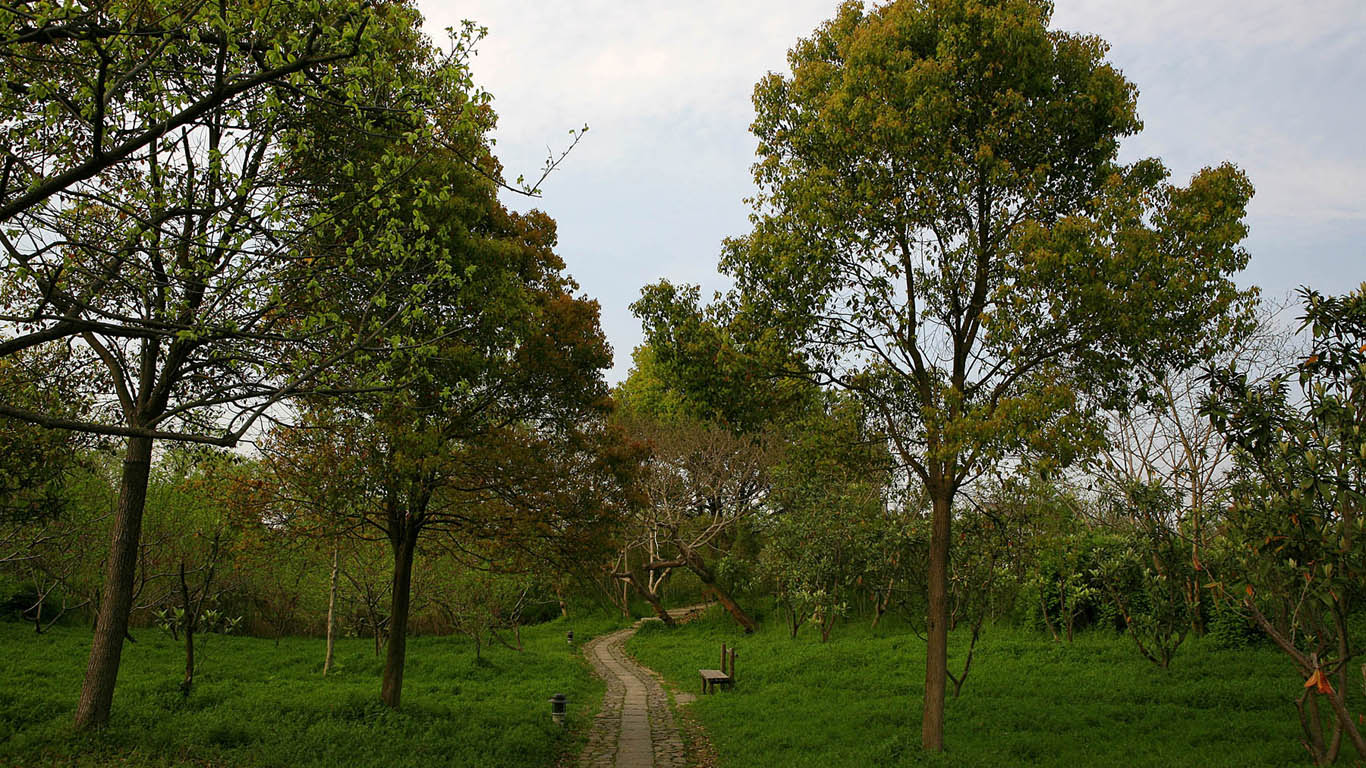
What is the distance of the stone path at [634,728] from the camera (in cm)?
1109

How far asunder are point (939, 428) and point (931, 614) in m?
2.79

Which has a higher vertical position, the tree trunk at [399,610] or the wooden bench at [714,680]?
the tree trunk at [399,610]

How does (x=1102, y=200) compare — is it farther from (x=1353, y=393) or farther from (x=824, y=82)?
(x=824, y=82)

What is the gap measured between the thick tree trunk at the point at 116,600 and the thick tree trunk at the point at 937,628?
1034 cm

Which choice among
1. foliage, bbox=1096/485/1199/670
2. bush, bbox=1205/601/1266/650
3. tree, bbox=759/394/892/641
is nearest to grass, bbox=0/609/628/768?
tree, bbox=759/394/892/641

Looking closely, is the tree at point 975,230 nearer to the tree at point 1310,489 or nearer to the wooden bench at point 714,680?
the tree at point 1310,489

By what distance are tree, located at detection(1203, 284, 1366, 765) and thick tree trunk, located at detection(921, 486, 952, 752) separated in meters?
3.21

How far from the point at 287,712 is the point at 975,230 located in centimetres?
1263

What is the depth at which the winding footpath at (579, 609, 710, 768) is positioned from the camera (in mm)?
11102

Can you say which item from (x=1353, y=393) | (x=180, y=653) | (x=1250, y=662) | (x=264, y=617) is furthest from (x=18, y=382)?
(x=264, y=617)

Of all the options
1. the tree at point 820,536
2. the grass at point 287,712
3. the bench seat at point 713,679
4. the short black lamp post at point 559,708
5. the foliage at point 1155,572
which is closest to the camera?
the grass at point 287,712

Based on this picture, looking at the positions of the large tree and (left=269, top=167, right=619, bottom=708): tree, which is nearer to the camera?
the large tree

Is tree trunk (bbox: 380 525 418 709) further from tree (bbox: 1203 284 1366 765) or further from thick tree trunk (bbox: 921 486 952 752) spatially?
tree (bbox: 1203 284 1366 765)

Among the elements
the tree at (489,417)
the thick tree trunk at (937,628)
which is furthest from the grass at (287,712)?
the thick tree trunk at (937,628)
